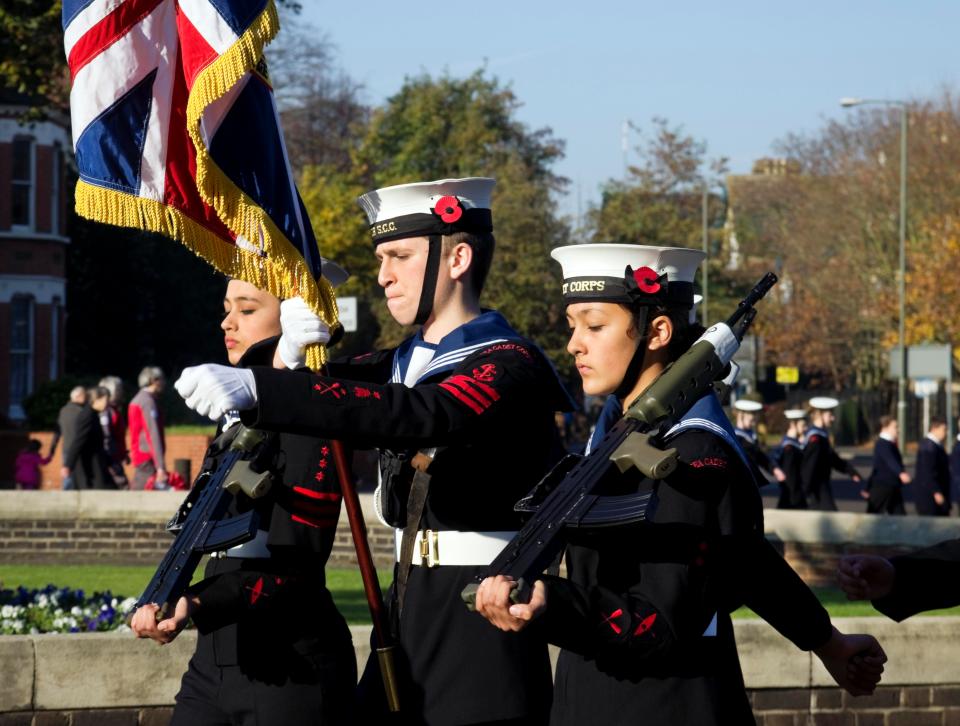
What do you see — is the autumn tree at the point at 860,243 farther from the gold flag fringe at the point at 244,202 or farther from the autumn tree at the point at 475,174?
the gold flag fringe at the point at 244,202

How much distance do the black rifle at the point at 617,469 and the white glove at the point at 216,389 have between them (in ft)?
2.22

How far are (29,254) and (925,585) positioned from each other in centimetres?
3584

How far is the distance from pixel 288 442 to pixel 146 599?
0.62 meters

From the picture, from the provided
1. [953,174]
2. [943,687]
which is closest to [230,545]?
[943,687]

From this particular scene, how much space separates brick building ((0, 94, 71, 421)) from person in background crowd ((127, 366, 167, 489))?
20100mm

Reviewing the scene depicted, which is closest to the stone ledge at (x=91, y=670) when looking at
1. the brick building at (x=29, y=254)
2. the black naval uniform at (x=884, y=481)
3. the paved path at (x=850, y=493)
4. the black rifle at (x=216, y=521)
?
the black rifle at (x=216, y=521)

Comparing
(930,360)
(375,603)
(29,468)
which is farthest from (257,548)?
(930,360)

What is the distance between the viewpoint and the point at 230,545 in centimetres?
483

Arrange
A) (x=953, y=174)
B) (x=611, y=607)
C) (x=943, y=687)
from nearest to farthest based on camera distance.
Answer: (x=611, y=607)
(x=943, y=687)
(x=953, y=174)

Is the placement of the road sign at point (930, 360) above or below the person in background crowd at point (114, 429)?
above

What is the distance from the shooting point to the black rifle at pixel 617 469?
3.85 metres

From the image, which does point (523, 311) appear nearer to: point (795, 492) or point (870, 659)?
point (795, 492)

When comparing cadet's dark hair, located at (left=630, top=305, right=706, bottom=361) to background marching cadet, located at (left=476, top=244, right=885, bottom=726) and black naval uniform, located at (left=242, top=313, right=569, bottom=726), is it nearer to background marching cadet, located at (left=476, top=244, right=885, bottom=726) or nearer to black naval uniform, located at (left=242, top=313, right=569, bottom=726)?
background marching cadet, located at (left=476, top=244, right=885, bottom=726)

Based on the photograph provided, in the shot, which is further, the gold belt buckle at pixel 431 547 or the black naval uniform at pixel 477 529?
the gold belt buckle at pixel 431 547
